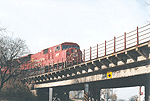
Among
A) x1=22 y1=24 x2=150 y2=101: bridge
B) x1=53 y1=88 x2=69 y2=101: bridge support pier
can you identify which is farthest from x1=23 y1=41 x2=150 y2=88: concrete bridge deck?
x1=53 y1=88 x2=69 y2=101: bridge support pier

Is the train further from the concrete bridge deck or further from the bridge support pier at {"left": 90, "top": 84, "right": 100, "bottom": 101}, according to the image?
the bridge support pier at {"left": 90, "top": 84, "right": 100, "bottom": 101}

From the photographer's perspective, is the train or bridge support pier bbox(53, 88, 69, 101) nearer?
the train

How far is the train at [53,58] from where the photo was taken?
3359 centimetres

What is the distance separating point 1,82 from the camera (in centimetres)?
4172

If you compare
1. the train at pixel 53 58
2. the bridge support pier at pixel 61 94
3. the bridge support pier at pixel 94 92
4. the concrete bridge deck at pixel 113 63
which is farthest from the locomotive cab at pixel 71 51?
the bridge support pier at pixel 61 94

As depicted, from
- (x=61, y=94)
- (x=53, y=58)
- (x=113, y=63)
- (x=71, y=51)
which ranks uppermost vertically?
(x=71, y=51)

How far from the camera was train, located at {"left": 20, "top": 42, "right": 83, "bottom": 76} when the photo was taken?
110 feet

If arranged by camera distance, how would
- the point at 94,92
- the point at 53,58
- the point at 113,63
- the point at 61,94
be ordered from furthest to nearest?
the point at 61,94
the point at 53,58
the point at 94,92
the point at 113,63

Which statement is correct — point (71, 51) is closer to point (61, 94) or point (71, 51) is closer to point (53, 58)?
point (53, 58)

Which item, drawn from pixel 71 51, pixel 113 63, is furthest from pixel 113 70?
pixel 71 51

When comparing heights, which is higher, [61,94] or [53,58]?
[53,58]

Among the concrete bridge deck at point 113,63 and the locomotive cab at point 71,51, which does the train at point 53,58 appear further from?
the concrete bridge deck at point 113,63

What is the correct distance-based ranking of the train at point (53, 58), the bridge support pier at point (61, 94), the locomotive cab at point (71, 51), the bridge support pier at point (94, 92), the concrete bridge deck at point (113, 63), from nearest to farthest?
the concrete bridge deck at point (113, 63), the bridge support pier at point (94, 92), the locomotive cab at point (71, 51), the train at point (53, 58), the bridge support pier at point (61, 94)

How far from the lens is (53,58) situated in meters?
37.8
